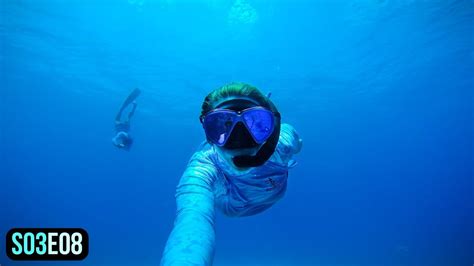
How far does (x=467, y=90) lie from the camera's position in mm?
33938

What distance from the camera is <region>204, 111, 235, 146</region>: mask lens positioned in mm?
3412

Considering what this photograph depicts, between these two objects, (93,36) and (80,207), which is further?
(80,207)

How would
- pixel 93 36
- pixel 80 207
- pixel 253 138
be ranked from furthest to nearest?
1. pixel 80 207
2. pixel 93 36
3. pixel 253 138

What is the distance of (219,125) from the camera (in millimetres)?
3461

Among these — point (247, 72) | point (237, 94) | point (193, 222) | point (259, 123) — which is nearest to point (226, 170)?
point (259, 123)

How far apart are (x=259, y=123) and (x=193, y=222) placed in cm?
142

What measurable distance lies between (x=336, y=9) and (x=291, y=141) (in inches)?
633

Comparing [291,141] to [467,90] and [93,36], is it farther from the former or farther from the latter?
[467,90]

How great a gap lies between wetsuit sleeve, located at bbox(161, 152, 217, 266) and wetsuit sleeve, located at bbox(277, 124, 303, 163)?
1495 mm

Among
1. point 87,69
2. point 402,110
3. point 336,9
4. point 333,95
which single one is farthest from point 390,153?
point 87,69
